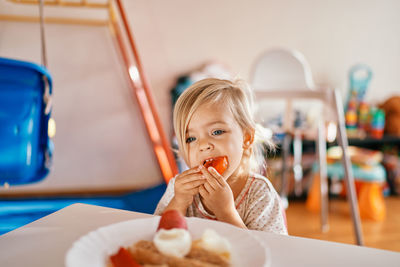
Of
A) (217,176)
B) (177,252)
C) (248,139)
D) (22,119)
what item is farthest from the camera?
(22,119)

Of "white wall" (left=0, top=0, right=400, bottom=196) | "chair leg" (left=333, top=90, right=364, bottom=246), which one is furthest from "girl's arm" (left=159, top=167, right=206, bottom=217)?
"white wall" (left=0, top=0, right=400, bottom=196)

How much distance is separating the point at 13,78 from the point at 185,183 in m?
0.82

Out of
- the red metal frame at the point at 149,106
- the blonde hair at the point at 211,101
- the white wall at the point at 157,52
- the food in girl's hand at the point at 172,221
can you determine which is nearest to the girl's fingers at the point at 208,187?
the blonde hair at the point at 211,101

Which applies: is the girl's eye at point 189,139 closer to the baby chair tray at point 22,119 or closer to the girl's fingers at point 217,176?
the girl's fingers at point 217,176

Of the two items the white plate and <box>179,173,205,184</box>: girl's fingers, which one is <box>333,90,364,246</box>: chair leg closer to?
<box>179,173,205,184</box>: girl's fingers

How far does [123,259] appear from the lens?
381 mm

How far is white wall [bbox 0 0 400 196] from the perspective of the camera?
2.63 meters

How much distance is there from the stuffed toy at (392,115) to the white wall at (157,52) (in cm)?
30

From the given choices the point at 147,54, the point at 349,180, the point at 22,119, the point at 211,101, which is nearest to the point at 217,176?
the point at 211,101

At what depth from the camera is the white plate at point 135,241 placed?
384 mm

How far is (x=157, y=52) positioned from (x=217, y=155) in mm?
2136

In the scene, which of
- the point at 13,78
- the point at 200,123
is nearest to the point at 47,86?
the point at 13,78

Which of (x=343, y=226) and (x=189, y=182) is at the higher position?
(x=189, y=182)

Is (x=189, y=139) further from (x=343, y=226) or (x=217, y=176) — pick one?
(x=343, y=226)
